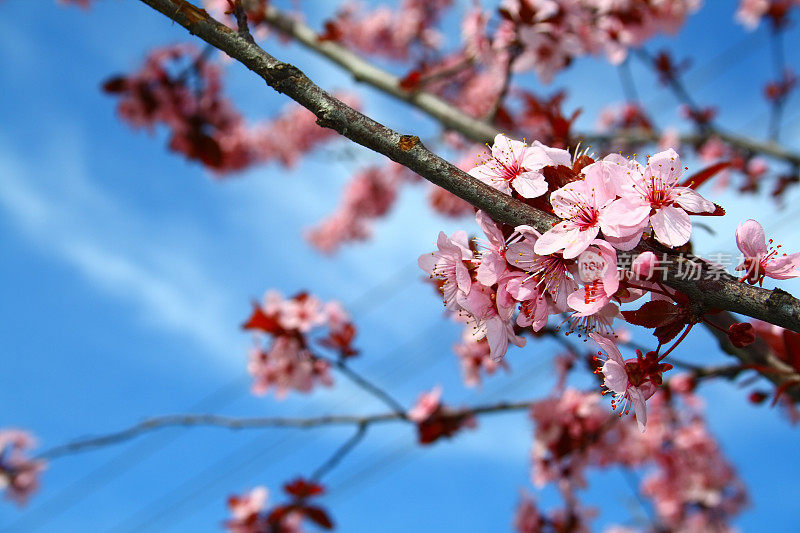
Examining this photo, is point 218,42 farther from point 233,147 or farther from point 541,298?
point 233,147

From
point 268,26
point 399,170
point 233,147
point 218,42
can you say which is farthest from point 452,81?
point 218,42

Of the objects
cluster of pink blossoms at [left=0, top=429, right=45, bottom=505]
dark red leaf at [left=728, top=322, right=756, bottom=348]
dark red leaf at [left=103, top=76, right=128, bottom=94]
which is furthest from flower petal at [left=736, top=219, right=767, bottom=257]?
cluster of pink blossoms at [left=0, top=429, right=45, bottom=505]

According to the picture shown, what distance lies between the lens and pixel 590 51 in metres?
3.06

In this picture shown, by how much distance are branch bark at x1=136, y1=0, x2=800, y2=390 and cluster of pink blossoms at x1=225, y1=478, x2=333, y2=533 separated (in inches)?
95.5

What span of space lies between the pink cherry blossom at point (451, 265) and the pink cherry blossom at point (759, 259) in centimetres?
52

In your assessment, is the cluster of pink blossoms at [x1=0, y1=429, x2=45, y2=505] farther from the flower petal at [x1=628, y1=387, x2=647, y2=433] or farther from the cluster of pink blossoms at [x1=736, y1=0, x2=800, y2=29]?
the cluster of pink blossoms at [x1=736, y1=0, x2=800, y2=29]

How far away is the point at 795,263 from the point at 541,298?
0.47 metres

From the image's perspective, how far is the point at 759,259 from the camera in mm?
1083

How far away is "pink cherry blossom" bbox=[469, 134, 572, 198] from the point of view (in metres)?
1.11

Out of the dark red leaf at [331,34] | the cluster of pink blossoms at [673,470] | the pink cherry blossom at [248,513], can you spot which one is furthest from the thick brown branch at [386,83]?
the pink cherry blossom at [248,513]

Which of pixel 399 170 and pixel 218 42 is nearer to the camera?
pixel 218 42

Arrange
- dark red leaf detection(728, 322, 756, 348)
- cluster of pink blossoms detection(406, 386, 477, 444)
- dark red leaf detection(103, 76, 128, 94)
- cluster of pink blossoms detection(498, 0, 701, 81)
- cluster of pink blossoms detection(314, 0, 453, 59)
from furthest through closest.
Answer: cluster of pink blossoms detection(314, 0, 453, 59) < dark red leaf detection(103, 76, 128, 94) < cluster of pink blossoms detection(406, 386, 477, 444) < cluster of pink blossoms detection(498, 0, 701, 81) < dark red leaf detection(728, 322, 756, 348)

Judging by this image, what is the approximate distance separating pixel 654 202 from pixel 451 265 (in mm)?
427

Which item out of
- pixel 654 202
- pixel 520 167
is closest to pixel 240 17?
pixel 520 167
